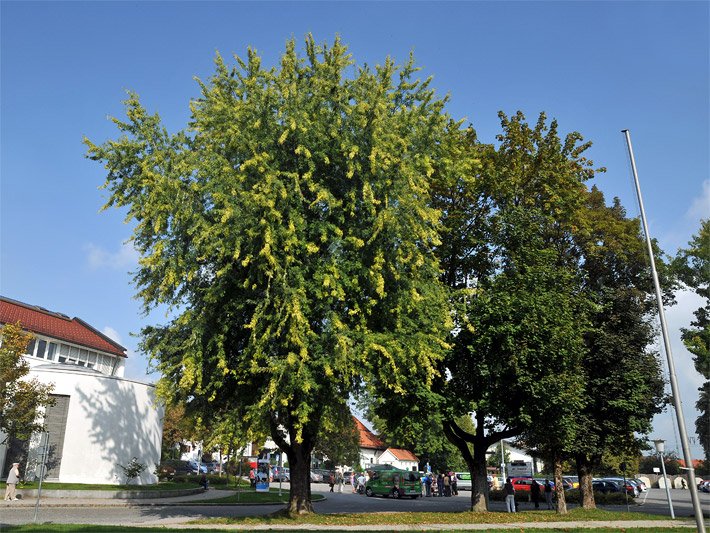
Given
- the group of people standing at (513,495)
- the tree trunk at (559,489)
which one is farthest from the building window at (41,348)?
the tree trunk at (559,489)

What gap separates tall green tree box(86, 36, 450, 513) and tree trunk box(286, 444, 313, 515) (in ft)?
0.34

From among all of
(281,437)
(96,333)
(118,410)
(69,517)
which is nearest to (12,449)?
(118,410)

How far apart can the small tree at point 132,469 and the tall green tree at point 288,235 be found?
14.8 metres

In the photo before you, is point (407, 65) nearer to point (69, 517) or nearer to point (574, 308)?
point (574, 308)

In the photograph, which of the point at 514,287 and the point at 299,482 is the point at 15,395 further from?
the point at 514,287

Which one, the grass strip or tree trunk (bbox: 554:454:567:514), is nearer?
the grass strip

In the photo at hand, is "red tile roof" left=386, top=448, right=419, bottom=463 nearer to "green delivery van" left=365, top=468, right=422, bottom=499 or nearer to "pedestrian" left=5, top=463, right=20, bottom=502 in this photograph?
"green delivery van" left=365, top=468, right=422, bottom=499

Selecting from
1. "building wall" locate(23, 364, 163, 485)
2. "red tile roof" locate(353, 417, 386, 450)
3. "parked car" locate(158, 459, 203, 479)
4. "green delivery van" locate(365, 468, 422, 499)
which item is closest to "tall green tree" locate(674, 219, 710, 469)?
"green delivery van" locate(365, 468, 422, 499)

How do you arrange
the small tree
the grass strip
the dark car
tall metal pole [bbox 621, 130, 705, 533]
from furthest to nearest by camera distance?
the dark car, the small tree, the grass strip, tall metal pole [bbox 621, 130, 705, 533]

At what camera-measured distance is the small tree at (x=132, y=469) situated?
3331 centimetres

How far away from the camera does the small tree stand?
3331 centimetres

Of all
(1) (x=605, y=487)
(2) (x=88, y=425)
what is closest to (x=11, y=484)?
(2) (x=88, y=425)

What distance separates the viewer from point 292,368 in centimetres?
1827

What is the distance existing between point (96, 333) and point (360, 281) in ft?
124
